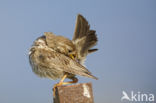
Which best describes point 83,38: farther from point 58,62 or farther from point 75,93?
point 75,93

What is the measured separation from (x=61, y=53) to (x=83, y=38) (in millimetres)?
663

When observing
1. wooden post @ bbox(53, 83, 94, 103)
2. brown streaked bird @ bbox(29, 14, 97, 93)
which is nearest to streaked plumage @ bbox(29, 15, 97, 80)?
brown streaked bird @ bbox(29, 14, 97, 93)

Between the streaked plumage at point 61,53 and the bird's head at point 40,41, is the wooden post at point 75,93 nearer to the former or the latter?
the streaked plumage at point 61,53

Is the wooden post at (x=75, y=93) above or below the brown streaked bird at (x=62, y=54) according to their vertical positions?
→ below

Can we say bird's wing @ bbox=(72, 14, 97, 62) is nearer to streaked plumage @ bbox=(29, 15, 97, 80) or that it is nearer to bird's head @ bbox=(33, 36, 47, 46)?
streaked plumage @ bbox=(29, 15, 97, 80)

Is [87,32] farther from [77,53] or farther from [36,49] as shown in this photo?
[36,49]

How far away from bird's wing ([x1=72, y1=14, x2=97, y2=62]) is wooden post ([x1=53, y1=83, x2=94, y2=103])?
1.35 m

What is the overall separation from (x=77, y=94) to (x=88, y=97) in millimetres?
218

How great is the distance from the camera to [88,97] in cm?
508

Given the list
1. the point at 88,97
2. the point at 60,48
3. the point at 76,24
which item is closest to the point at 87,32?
the point at 76,24

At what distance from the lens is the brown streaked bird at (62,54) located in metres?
5.86

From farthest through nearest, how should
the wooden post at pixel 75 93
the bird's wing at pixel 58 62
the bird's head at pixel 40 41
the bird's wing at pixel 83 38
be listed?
the bird's wing at pixel 83 38
the bird's head at pixel 40 41
the bird's wing at pixel 58 62
the wooden post at pixel 75 93

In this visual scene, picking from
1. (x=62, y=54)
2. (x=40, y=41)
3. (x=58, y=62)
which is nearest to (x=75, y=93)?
(x=58, y=62)

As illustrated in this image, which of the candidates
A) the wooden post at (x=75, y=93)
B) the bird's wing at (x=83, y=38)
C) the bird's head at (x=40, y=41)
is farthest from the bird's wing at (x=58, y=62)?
the wooden post at (x=75, y=93)
